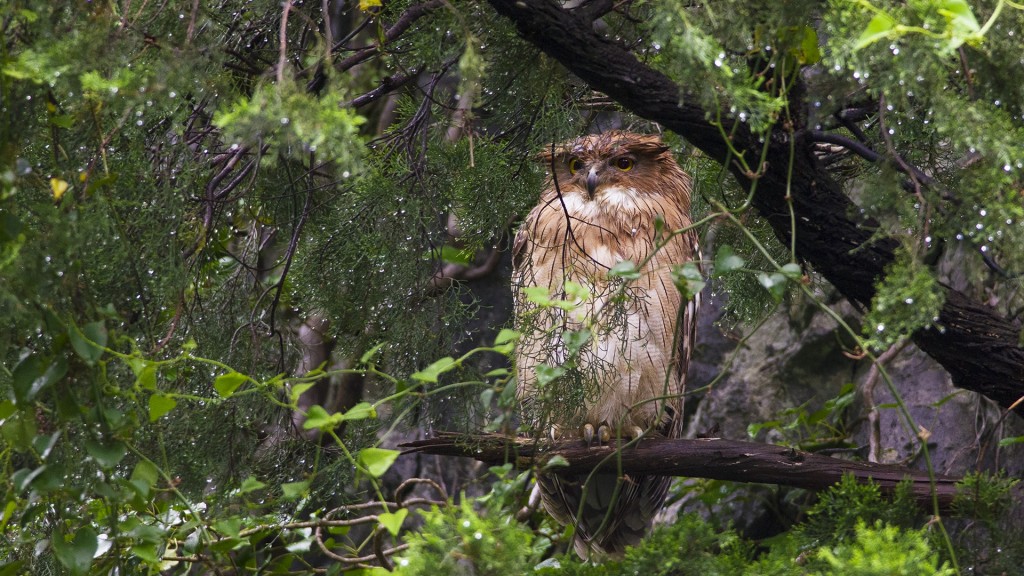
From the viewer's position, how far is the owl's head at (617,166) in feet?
9.07

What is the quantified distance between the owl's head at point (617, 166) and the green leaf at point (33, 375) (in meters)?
1.67

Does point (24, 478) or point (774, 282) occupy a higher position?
point (774, 282)

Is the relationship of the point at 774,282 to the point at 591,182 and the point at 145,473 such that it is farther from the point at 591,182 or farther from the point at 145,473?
the point at 591,182

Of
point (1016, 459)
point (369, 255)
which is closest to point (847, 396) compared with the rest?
point (1016, 459)

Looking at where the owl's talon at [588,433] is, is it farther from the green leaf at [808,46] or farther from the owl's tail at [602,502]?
the green leaf at [808,46]

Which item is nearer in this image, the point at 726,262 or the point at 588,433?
the point at 726,262

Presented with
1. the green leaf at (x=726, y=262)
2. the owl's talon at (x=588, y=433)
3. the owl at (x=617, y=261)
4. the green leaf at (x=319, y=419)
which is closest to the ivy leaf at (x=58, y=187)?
the green leaf at (x=319, y=419)

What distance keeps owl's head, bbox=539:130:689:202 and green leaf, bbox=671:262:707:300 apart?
4.42 ft

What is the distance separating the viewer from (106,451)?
134 centimetres

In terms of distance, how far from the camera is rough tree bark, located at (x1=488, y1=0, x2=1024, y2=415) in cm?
151

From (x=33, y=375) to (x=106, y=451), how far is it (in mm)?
148

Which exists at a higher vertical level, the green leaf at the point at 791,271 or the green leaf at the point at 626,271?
the green leaf at the point at 626,271

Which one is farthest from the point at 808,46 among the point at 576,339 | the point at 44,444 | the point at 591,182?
the point at 591,182

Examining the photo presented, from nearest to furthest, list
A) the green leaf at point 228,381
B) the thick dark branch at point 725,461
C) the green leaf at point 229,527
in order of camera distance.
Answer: the green leaf at point 228,381
the green leaf at point 229,527
the thick dark branch at point 725,461
